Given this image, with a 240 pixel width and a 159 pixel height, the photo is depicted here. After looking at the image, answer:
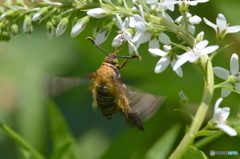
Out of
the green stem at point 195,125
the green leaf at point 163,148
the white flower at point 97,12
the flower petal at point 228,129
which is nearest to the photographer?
the flower petal at point 228,129

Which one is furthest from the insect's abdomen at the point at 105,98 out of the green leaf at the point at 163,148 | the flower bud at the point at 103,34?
the green leaf at the point at 163,148

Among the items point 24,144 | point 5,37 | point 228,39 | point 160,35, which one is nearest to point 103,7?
point 160,35

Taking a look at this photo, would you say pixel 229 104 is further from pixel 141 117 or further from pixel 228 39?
pixel 141 117

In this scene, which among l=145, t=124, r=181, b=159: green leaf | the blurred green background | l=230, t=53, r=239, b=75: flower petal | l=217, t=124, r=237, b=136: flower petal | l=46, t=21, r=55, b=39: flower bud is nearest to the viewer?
l=217, t=124, r=237, b=136: flower petal

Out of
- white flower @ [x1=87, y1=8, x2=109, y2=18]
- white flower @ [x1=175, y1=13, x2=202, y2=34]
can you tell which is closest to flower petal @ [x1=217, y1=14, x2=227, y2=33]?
white flower @ [x1=175, y1=13, x2=202, y2=34]

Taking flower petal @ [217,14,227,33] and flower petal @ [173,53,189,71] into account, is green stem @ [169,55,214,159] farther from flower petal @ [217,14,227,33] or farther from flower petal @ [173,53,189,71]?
flower petal @ [217,14,227,33]

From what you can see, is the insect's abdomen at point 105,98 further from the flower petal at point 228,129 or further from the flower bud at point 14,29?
the flower petal at point 228,129

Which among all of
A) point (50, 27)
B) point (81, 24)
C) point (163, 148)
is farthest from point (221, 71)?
point (163, 148)
